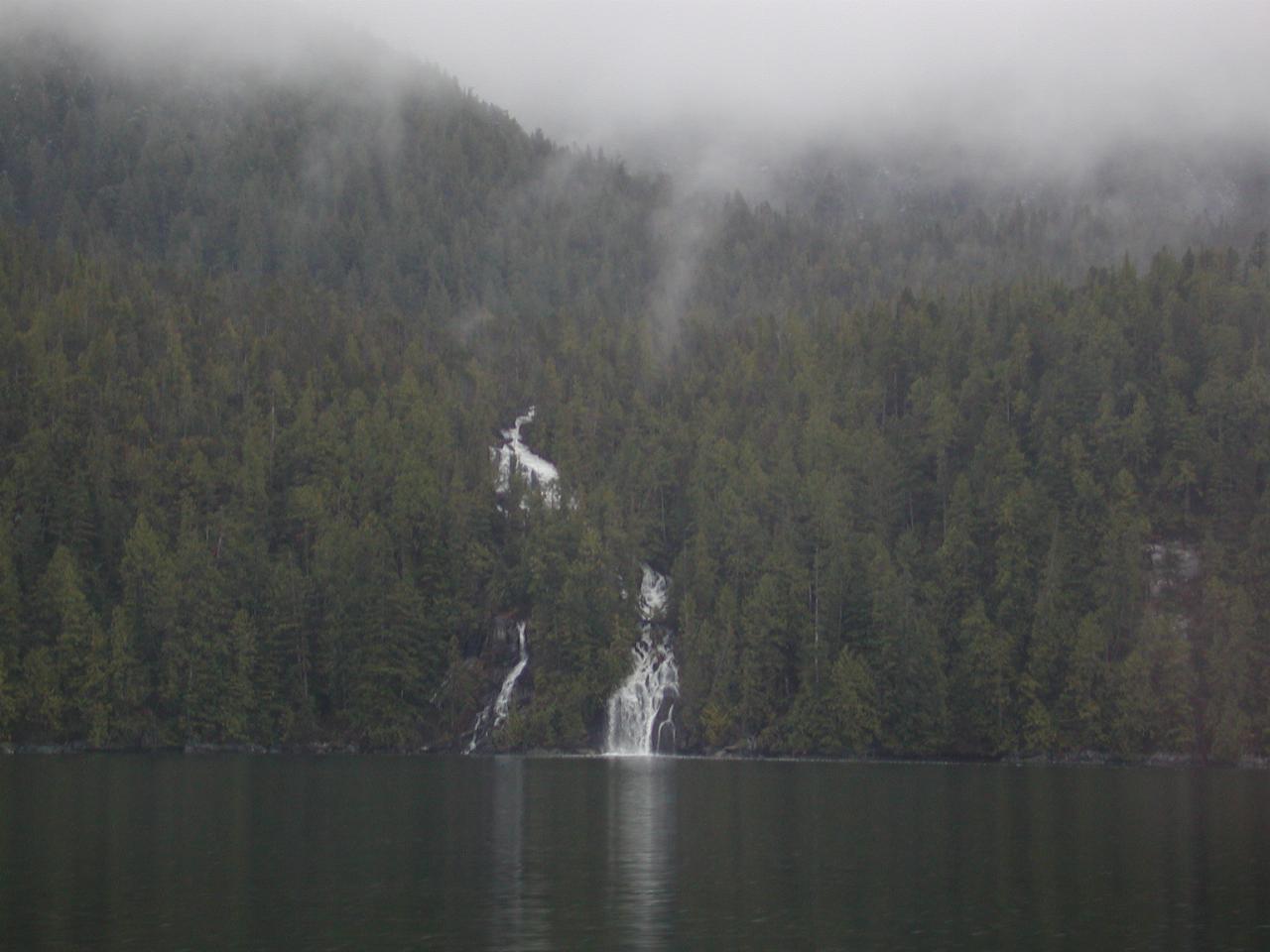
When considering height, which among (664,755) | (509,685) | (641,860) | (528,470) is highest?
(528,470)

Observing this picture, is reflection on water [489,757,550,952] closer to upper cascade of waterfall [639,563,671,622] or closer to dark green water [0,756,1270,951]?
dark green water [0,756,1270,951]

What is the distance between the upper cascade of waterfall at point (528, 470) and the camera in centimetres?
17250

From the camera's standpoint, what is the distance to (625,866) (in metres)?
53.8

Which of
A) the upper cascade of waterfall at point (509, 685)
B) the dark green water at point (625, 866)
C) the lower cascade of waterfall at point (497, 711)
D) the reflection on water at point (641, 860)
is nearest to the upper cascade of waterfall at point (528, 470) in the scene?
the upper cascade of waterfall at point (509, 685)

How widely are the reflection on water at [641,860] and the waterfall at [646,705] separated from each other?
46798 mm

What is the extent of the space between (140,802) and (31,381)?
10307 cm

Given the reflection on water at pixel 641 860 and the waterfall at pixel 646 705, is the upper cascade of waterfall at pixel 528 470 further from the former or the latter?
the reflection on water at pixel 641 860

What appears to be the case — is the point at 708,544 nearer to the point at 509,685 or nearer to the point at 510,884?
the point at 509,685

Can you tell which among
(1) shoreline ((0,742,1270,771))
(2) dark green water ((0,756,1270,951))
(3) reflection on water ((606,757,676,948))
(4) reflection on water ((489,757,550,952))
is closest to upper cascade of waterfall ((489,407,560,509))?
(1) shoreline ((0,742,1270,771))

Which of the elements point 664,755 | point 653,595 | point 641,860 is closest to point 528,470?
point 653,595

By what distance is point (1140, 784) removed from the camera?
9800cm

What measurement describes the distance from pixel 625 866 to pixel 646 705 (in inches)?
3793

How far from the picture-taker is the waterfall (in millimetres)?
147625

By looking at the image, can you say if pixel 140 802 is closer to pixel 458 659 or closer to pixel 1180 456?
pixel 458 659
